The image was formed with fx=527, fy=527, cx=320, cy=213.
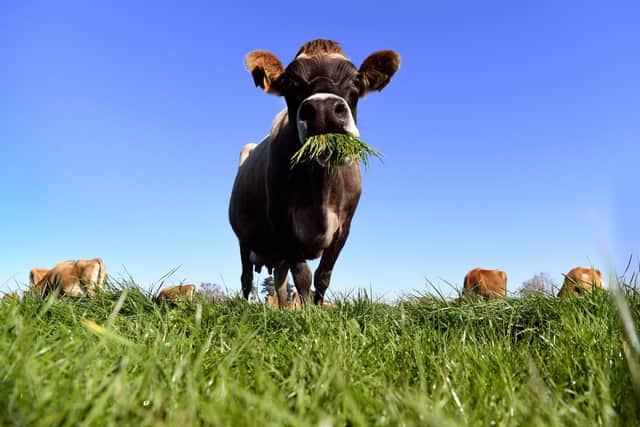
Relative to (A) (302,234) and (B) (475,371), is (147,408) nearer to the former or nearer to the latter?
(B) (475,371)

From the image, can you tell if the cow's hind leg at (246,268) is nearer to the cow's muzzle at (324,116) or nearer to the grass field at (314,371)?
the cow's muzzle at (324,116)

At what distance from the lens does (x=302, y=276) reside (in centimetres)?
695

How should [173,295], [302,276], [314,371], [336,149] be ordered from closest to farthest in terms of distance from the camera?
1. [314,371]
2. [173,295]
3. [336,149]
4. [302,276]

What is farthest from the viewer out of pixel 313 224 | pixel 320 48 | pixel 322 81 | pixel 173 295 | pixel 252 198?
pixel 252 198

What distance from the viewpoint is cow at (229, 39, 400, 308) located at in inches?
228

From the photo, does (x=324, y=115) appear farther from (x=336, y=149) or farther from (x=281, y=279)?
(x=281, y=279)

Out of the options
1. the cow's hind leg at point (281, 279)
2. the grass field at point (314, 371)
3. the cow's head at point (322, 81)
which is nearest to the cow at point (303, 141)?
the cow's head at point (322, 81)

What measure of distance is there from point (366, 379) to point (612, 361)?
1194 mm

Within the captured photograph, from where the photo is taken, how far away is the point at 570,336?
9.59ft

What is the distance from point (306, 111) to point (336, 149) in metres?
0.57

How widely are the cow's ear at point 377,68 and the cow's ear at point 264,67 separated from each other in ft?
3.46

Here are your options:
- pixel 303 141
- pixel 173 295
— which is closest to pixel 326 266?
pixel 303 141

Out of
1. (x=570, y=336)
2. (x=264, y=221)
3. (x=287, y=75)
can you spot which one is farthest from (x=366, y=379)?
(x=264, y=221)

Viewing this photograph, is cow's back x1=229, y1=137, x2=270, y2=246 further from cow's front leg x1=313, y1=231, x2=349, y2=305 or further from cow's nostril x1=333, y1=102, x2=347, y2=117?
cow's nostril x1=333, y1=102, x2=347, y2=117
